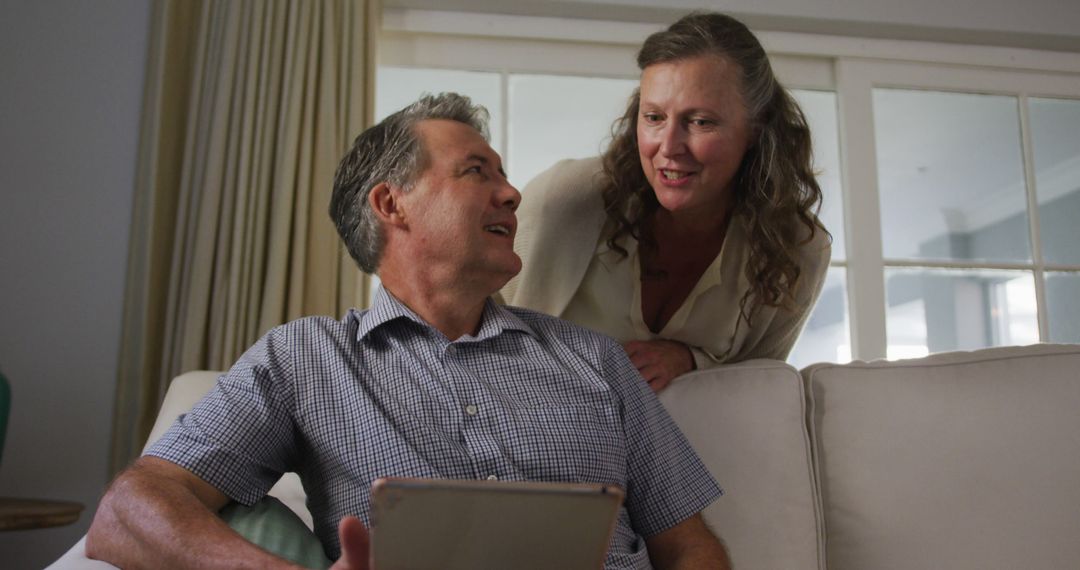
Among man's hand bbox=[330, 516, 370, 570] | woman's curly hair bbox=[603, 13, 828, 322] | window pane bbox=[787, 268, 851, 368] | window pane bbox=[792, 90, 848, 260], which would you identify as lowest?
man's hand bbox=[330, 516, 370, 570]

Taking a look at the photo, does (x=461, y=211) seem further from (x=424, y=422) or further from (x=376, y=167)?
(x=424, y=422)

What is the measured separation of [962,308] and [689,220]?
1.70 meters

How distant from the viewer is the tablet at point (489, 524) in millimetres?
691

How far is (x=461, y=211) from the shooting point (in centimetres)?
142

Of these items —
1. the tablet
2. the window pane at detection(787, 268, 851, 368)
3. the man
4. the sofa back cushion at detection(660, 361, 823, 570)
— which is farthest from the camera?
the window pane at detection(787, 268, 851, 368)

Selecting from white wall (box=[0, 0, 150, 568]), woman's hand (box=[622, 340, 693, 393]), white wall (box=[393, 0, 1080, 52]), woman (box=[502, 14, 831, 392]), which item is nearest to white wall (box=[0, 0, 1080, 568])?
white wall (box=[0, 0, 150, 568])

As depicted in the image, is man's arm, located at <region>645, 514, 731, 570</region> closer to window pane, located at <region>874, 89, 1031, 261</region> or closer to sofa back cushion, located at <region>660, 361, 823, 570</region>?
sofa back cushion, located at <region>660, 361, 823, 570</region>

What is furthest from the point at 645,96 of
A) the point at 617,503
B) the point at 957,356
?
the point at 617,503

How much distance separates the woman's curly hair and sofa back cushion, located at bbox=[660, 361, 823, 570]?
189mm

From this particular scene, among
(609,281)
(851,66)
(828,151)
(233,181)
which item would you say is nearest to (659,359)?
(609,281)

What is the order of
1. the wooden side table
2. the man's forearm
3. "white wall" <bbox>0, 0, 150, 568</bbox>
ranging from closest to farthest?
the man's forearm < the wooden side table < "white wall" <bbox>0, 0, 150, 568</bbox>

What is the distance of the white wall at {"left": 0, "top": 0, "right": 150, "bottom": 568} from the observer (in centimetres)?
245

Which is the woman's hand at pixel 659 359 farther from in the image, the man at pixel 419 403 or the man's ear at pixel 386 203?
the man's ear at pixel 386 203

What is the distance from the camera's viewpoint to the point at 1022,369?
1.62m
